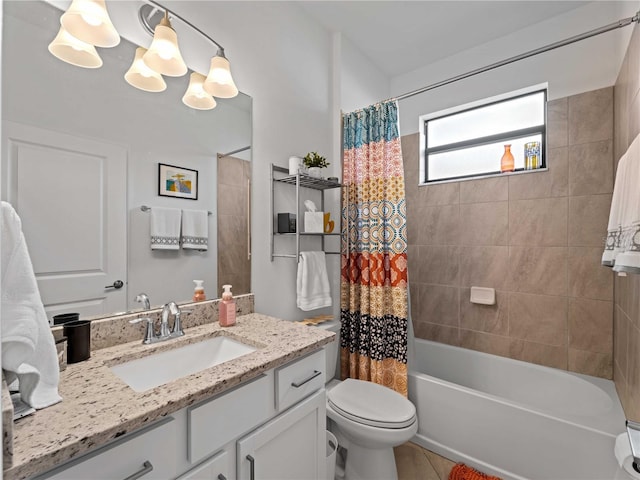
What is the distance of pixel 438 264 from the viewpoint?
2.60 m

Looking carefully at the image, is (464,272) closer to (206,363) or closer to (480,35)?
(480,35)

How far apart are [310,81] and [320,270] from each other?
1288 millimetres

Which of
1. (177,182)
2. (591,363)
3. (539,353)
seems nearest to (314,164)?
(177,182)

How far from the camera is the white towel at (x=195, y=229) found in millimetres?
1417

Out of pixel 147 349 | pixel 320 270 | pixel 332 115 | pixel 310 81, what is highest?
pixel 310 81

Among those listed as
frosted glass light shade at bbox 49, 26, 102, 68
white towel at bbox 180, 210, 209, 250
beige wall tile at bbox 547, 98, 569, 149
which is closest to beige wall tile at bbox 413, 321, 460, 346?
beige wall tile at bbox 547, 98, 569, 149

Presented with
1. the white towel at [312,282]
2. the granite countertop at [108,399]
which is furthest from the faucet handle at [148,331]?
the white towel at [312,282]

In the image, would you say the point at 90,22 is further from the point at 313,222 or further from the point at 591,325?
the point at 591,325

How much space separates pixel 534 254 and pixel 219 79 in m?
2.28

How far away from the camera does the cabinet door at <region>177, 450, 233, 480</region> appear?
2.75ft

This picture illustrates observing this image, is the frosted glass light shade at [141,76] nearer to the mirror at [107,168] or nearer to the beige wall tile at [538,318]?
the mirror at [107,168]

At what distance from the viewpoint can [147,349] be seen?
112 centimetres

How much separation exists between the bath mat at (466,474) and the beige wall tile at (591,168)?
1.80 meters

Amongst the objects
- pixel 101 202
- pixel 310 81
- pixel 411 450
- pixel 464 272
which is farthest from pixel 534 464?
pixel 310 81
